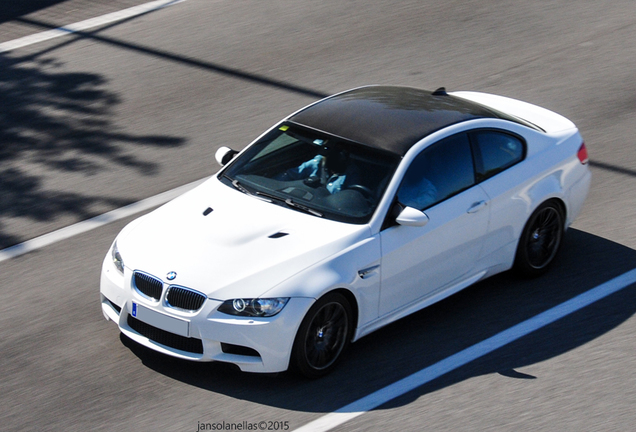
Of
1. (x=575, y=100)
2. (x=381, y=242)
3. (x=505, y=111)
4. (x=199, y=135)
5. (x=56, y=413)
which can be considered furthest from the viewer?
(x=575, y=100)

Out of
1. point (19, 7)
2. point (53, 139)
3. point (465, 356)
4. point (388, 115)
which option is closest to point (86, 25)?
point (19, 7)

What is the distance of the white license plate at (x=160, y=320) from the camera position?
5.81m

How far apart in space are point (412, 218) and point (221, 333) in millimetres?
1559

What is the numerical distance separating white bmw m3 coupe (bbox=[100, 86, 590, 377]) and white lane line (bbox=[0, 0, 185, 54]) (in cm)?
671

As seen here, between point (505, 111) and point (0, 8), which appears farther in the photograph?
point (0, 8)

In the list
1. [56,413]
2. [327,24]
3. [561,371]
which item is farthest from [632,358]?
[327,24]

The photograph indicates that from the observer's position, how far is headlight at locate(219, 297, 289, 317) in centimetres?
575

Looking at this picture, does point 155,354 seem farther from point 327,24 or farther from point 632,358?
point 327,24

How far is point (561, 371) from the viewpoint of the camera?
20.5 ft

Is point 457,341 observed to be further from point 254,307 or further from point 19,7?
point 19,7

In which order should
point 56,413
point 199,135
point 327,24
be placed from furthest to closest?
point 327,24
point 199,135
point 56,413

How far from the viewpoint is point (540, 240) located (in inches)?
300

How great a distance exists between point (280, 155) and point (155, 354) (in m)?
1.82

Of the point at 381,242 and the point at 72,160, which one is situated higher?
the point at 381,242
